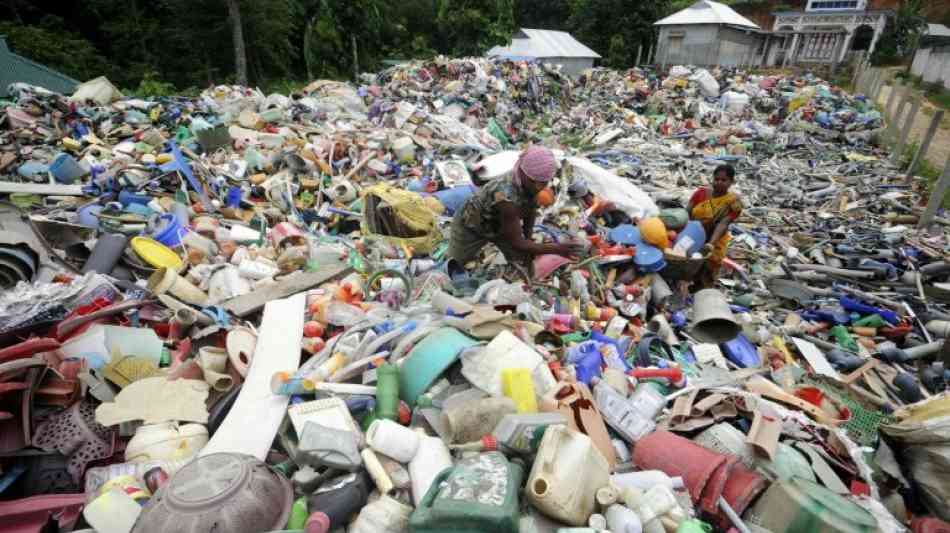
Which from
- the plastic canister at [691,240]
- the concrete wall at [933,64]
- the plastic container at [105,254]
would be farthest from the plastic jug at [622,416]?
the concrete wall at [933,64]

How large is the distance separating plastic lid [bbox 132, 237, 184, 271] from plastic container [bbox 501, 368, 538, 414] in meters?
3.06

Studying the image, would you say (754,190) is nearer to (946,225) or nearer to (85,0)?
(946,225)

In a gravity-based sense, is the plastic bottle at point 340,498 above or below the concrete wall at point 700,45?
below

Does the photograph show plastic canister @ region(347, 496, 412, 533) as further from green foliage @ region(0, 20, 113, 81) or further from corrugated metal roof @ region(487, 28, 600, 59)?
Answer: corrugated metal roof @ region(487, 28, 600, 59)

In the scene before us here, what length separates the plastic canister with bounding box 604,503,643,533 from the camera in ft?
5.29

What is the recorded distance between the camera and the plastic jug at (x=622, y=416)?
2.31 m

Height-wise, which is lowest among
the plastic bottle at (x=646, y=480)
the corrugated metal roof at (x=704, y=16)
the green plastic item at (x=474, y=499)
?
the plastic bottle at (x=646, y=480)

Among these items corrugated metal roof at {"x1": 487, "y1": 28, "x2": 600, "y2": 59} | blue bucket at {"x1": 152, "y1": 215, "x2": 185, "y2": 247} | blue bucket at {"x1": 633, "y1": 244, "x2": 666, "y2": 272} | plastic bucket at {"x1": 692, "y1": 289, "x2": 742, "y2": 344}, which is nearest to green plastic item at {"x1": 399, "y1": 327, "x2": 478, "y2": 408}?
plastic bucket at {"x1": 692, "y1": 289, "x2": 742, "y2": 344}

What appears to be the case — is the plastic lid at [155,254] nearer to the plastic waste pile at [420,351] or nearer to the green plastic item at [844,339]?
the plastic waste pile at [420,351]

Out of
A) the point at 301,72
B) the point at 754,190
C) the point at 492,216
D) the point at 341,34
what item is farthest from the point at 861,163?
the point at 301,72

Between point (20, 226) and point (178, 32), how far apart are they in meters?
20.5

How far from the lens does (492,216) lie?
3.56 metres

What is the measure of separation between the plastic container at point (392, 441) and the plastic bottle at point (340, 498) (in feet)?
0.43

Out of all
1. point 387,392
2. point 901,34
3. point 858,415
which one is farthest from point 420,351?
point 901,34
